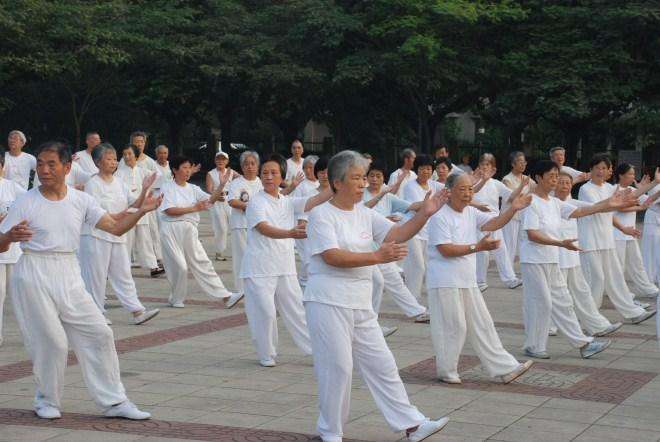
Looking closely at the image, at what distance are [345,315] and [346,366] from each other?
0.29 meters

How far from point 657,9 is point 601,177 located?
17.6 meters

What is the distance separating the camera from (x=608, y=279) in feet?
39.4

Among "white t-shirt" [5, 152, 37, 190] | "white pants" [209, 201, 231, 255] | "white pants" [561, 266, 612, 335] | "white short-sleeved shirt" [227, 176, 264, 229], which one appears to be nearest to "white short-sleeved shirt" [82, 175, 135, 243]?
"white short-sleeved shirt" [227, 176, 264, 229]

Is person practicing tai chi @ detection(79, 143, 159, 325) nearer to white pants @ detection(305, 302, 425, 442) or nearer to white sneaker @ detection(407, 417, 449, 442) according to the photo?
white pants @ detection(305, 302, 425, 442)

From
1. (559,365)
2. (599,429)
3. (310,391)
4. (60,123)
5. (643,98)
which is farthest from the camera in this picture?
(60,123)

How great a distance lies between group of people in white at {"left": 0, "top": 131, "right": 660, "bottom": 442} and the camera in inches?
254

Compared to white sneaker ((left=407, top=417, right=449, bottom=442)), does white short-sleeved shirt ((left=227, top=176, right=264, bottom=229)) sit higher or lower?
higher

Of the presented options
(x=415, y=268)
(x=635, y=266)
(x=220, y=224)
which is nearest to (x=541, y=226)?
(x=415, y=268)

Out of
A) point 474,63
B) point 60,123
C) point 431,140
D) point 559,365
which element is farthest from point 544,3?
point 559,365

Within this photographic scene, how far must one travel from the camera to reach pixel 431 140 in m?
36.5

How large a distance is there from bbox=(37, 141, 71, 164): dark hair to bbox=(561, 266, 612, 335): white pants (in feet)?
15.9

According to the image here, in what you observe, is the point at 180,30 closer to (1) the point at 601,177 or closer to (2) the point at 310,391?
(1) the point at 601,177

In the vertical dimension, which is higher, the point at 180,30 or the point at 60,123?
the point at 180,30

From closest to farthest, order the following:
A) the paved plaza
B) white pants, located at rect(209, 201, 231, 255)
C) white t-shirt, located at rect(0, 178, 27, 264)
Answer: the paved plaza < white t-shirt, located at rect(0, 178, 27, 264) < white pants, located at rect(209, 201, 231, 255)
